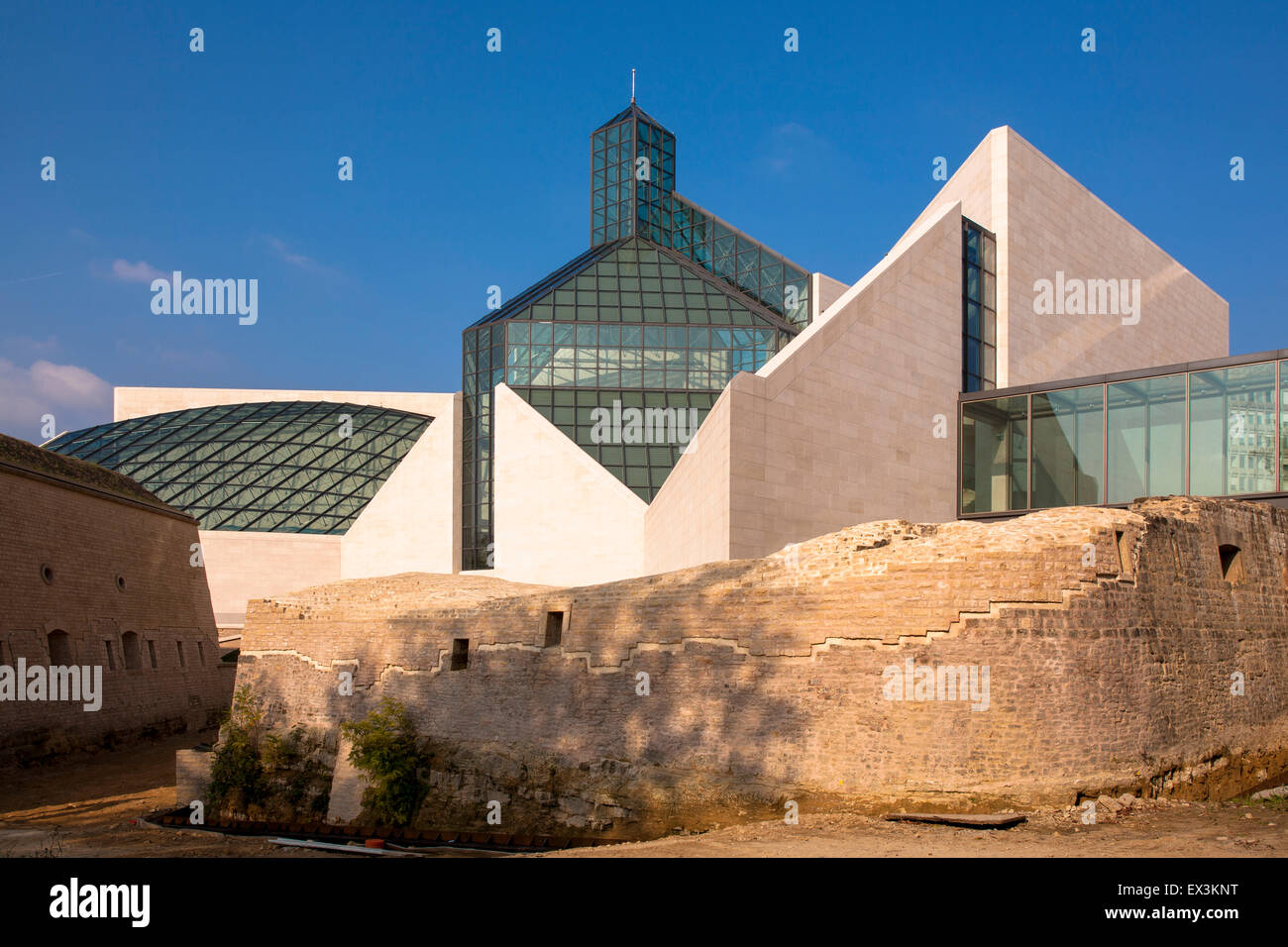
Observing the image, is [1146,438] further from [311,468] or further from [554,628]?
[311,468]

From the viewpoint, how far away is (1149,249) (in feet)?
117

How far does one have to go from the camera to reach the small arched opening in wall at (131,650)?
29.0m

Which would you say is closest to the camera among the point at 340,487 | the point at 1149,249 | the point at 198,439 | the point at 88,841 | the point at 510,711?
the point at 88,841

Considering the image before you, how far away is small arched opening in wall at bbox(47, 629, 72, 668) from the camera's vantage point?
25.4 metres

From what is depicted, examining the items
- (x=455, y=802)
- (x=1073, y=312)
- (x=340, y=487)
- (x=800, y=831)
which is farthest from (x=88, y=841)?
(x=340, y=487)

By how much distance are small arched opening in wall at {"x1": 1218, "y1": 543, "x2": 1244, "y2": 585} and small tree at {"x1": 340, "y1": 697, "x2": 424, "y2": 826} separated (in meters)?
13.8

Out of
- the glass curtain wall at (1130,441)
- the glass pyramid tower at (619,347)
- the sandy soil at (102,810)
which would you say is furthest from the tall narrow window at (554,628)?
the glass pyramid tower at (619,347)

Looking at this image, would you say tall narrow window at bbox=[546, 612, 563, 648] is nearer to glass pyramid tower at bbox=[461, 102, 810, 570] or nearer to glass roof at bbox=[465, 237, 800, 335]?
glass pyramid tower at bbox=[461, 102, 810, 570]

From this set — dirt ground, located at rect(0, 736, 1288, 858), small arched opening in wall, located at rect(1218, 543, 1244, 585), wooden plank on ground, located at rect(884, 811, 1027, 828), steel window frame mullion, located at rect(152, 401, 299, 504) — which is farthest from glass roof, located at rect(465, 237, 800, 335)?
wooden plank on ground, located at rect(884, 811, 1027, 828)

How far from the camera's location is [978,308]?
2919 centimetres

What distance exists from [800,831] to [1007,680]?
3140 mm

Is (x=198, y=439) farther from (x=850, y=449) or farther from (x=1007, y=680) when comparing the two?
(x=1007, y=680)

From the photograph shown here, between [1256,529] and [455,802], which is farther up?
[1256,529]

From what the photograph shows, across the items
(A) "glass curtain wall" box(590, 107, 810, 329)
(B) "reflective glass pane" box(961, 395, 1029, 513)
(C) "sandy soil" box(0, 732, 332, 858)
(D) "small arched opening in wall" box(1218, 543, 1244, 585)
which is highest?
(A) "glass curtain wall" box(590, 107, 810, 329)
